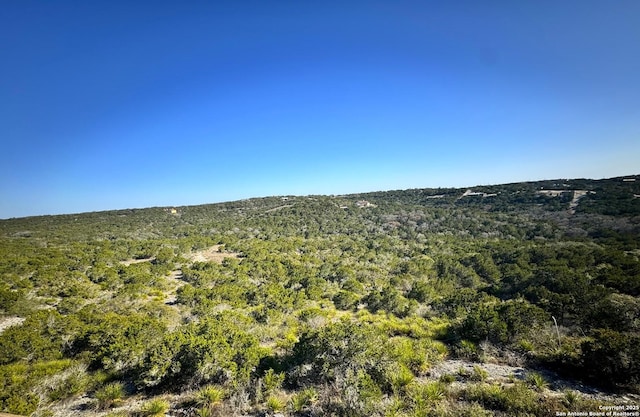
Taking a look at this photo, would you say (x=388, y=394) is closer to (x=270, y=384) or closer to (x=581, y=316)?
(x=270, y=384)

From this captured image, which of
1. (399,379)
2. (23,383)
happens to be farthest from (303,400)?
(23,383)

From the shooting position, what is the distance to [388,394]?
7188 millimetres

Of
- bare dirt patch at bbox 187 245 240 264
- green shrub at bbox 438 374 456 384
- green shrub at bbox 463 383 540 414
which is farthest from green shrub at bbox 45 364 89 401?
bare dirt patch at bbox 187 245 240 264

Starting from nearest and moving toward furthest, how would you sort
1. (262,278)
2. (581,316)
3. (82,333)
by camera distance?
(82,333)
(581,316)
(262,278)

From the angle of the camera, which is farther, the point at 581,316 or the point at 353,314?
the point at 353,314

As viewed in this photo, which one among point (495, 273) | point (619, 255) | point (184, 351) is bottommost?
point (495, 273)

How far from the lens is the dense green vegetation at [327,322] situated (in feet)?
23.4

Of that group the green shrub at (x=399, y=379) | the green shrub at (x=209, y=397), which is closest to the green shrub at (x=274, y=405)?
the green shrub at (x=209, y=397)

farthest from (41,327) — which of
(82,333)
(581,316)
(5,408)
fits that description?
(581,316)

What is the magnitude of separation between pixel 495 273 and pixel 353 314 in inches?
618

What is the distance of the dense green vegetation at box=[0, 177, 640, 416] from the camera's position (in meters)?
7.12

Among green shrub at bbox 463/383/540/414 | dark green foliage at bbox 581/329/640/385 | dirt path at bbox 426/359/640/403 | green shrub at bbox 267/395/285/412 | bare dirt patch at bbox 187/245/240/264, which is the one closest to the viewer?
green shrub at bbox 463/383/540/414

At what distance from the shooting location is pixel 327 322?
14.1 meters

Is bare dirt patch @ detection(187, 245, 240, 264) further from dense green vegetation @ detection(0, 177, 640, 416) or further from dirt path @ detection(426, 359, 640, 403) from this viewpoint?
dirt path @ detection(426, 359, 640, 403)
